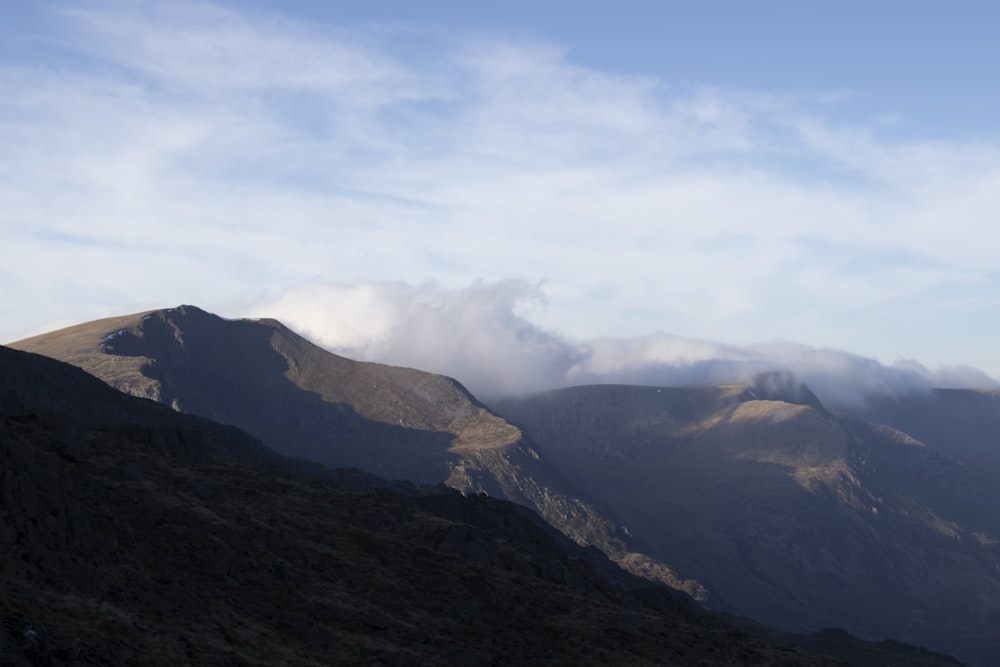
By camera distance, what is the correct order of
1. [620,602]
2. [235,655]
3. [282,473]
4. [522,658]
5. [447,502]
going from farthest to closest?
[447,502]
[282,473]
[620,602]
[522,658]
[235,655]

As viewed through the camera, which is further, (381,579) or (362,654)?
(381,579)

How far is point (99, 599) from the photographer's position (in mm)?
75750

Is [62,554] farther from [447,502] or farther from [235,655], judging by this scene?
[447,502]

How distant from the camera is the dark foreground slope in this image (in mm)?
73375

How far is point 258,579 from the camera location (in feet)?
331

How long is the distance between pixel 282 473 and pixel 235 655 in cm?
8577

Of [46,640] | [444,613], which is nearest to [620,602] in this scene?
[444,613]

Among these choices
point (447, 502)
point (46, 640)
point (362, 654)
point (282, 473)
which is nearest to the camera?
point (46, 640)

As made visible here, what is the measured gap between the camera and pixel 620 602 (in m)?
136

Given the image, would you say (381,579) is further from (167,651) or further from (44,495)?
(167,651)

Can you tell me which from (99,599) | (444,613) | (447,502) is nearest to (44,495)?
(99,599)

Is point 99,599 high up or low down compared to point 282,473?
down

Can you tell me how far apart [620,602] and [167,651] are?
7716cm

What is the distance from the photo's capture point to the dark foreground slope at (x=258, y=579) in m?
73.4
